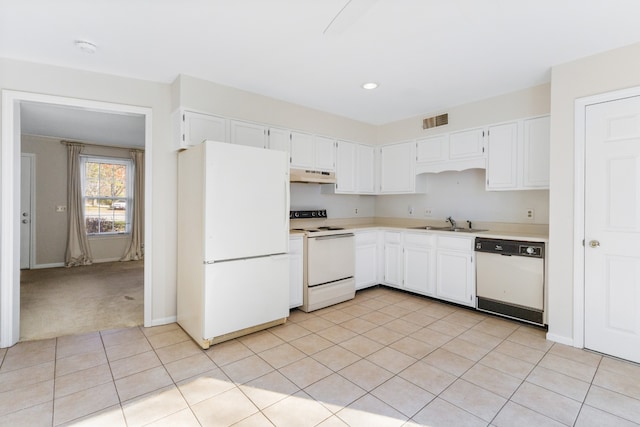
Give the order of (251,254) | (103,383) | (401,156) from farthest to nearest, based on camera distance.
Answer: (401,156) < (251,254) < (103,383)

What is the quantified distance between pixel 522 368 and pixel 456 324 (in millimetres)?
862

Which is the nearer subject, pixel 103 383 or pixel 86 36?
pixel 103 383

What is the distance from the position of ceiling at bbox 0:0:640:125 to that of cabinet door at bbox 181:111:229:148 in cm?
38

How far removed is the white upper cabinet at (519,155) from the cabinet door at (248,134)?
2588mm

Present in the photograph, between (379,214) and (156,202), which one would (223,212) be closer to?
(156,202)

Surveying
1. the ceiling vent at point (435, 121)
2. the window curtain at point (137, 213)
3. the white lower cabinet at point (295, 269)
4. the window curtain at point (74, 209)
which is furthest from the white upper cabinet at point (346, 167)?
the window curtain at point (74, 209)

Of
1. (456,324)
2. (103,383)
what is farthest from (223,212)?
(456,324)

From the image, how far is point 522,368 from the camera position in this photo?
2.34 m

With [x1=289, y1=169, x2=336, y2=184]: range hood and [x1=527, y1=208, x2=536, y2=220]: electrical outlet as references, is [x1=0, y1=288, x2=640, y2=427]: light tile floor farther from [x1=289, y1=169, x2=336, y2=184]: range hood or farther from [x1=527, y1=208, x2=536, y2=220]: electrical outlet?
[x1=289, y1=169, x2=336, y2=184]: range hood

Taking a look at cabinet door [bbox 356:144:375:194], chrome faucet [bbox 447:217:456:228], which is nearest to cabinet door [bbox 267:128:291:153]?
cabinet door [bbox 356:144:375:194]

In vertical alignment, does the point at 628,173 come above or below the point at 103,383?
above

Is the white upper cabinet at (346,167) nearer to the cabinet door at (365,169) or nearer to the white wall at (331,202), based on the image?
the cabinet door at (365,169)

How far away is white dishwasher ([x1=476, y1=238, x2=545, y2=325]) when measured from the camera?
3027mm

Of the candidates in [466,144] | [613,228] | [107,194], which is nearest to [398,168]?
[466,144]
